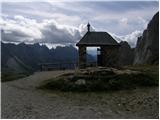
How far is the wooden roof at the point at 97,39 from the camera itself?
112ft

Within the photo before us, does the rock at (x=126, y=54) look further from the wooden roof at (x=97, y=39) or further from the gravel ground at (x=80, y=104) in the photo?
the gravel ground at (x=80, y=104)

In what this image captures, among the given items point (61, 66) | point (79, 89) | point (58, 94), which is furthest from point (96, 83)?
point (61, 66)

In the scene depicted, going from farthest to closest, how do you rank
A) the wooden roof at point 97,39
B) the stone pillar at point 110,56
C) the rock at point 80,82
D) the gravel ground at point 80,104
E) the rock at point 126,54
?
the rock at point 126,54, the stone pillar at point 110,56, the wooden roof at point 97,39, the rock at point 80,82, the gravel ground at point 80,104

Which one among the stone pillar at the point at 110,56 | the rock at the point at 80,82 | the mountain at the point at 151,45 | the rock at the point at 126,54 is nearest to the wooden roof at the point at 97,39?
the stone pillar at the point at 110,56

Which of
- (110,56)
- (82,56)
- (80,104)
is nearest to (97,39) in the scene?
(110,56)

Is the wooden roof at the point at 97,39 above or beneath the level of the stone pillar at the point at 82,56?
above

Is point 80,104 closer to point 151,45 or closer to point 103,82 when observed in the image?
point 103,82

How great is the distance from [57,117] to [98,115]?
6.19ft

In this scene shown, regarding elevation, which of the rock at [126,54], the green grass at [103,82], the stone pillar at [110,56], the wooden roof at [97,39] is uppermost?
the wooden roof at [97,39]

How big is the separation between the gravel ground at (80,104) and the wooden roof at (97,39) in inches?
498

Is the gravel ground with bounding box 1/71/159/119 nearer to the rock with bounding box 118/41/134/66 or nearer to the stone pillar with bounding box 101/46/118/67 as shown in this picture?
the stone pillar with bounding box 101/46/118/67

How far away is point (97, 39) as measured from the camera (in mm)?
35000

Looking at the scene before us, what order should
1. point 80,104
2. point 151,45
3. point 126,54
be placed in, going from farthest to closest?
point 126,54, point 151,45, point 80,104

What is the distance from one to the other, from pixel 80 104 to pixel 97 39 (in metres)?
18.5
